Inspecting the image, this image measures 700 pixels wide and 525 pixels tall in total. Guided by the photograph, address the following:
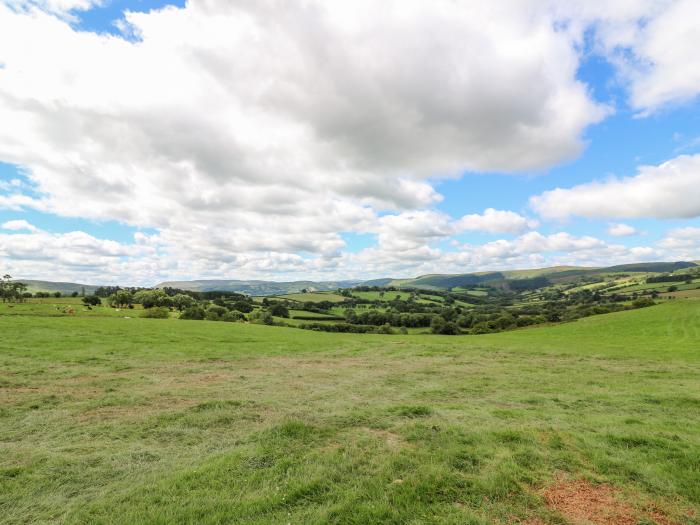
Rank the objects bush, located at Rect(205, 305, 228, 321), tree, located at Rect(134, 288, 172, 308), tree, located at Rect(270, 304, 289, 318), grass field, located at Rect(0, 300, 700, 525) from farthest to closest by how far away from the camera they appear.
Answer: tree, located at Rect(270, 304, 289, 318) < tree, located at Rect(134, 288, 172, 308) < bush, located at Rect(205, 305, 228, 321) < grass field, located at Rect(0, 300, 700, 525)

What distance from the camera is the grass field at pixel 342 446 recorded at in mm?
7148

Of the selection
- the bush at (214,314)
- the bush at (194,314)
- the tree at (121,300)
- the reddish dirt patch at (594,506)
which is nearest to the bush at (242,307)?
the bush at (214,314)

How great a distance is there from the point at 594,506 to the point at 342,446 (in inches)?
237

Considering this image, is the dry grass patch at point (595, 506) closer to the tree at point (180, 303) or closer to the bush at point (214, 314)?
the bush at point (214, 314)

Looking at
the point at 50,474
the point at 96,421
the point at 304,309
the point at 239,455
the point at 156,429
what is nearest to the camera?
the point at 50,474

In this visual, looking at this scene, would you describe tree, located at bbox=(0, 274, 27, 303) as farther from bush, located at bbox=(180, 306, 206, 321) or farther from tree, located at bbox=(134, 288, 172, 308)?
→ bush, located at bbox=(180, 306, 206, 321)

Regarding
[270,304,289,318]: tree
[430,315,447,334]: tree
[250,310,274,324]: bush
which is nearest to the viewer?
[430,315,447,334]: tree

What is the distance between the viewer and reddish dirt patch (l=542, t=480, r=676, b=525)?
6.77 meters

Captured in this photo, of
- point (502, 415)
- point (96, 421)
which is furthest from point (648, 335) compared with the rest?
point (96, 421)

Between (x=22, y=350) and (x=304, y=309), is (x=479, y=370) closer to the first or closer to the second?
(x=22, y=350)

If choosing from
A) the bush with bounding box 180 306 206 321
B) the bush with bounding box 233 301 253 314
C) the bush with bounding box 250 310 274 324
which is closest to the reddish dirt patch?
the bush with bounding box 180 306 206 321

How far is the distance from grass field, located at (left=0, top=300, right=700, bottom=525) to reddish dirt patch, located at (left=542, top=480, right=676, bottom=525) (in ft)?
0.13

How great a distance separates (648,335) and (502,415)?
55591 millimetres

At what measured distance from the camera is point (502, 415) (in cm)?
1355
